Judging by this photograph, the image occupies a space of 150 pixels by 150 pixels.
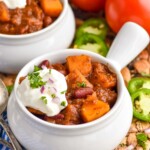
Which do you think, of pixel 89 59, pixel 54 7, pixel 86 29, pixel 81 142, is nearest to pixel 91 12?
pixel 86 29

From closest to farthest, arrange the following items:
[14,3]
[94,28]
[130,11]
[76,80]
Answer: [76,80], [14,3], [130,11], [94,28]

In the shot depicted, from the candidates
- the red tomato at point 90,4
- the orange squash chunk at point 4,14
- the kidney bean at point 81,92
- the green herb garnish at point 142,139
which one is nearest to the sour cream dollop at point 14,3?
the orange squash chunk at point 4,14

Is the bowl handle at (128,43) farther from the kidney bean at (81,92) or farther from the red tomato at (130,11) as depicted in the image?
the kidney bean at (81,92)

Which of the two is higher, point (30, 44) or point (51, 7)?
point (51, 7)

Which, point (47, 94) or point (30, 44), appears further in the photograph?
point (30, 44)

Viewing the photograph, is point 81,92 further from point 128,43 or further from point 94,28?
point 94,28

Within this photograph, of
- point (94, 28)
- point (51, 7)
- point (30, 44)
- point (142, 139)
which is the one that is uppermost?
point (51, 7)

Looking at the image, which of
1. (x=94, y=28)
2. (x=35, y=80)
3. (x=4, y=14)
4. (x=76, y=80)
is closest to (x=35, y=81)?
(x=35, y=80)

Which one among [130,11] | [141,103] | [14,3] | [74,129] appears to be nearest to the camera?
[74,129]
